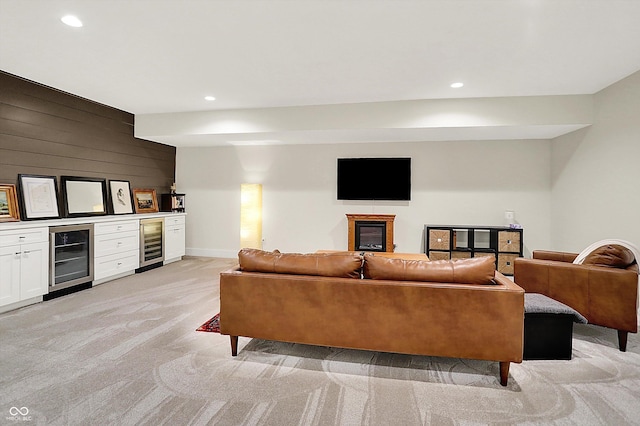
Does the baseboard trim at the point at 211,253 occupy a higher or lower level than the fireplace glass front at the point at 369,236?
lower

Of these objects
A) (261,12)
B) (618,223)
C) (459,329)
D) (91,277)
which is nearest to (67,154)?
(91,277)

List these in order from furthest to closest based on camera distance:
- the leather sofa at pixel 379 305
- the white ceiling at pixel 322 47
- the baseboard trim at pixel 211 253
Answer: the baseboard trim at pixel 211 253 → the white ceiling at pixel 322 47 → the leather sofa at pixel 379 305

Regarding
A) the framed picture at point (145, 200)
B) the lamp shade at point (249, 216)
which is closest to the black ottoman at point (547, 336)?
the lamp shade at point (249, 216)

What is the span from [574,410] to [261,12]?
137 inches

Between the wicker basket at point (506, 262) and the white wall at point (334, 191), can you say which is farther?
the white wall at point (334, 191)

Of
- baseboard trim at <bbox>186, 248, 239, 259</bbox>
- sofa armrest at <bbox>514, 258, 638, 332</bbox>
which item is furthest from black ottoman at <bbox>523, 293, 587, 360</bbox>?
baseboard trim at <bbox>186, 248, 239, 259</bbox>

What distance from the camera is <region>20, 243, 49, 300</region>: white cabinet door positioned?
3.59 m

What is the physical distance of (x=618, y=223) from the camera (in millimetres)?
3861

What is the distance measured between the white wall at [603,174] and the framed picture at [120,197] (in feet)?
23.4

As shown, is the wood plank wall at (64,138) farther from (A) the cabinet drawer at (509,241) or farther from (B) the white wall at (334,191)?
(A) the cabinet drawer at (509,241)

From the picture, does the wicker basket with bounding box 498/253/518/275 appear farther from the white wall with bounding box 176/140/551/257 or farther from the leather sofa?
the leather sofa

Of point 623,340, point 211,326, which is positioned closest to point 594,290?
point 623,340

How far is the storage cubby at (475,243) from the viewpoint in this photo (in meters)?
5.35

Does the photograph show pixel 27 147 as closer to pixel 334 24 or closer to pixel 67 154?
pixel 67 154
